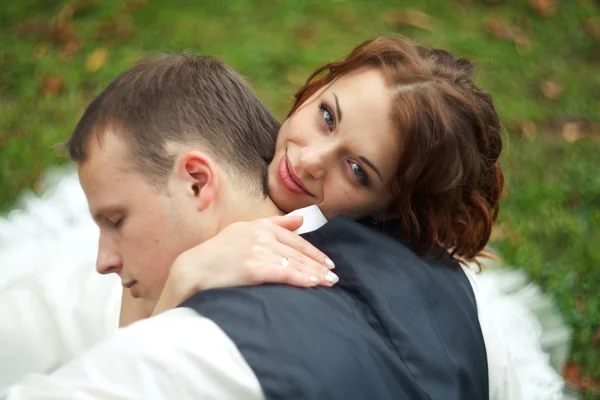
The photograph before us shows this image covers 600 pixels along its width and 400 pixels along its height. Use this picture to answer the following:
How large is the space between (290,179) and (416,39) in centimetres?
322

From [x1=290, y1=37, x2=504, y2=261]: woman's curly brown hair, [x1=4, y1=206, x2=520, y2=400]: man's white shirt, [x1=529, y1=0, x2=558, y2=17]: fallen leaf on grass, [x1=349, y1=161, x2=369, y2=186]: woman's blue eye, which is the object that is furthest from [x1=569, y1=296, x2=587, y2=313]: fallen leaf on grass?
[x1=529, y1=0, x2=558, y2=17]: fallen leaf on grass

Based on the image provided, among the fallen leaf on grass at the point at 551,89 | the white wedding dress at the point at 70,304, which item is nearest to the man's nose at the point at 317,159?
the white wedding dress at the point at 70,304

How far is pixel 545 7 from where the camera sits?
22.9 feet

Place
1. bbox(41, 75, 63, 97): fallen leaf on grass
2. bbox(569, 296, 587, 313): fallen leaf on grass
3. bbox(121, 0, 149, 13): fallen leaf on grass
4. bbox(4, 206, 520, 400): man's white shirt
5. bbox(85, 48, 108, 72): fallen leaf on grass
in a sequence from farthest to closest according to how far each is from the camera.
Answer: bbox(121, 0, 149, 13): fallen leaf on grass < bbox(85, 48, 108, 72): fallen leaf on grass < bbox(41, 75, 63, 97): fallen leaf on grass < bbox(569, 296, 587, 313): fallen leaf on grass < bbox(4, 206, 520, 400): man's white shirt

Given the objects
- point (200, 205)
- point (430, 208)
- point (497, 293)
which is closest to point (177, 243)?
point (200, 205)

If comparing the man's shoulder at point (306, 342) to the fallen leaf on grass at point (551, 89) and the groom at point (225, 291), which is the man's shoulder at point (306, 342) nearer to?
the groom at point (225, 291)

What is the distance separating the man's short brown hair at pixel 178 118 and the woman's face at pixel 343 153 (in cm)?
13

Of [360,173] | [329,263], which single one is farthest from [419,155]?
[329,263]

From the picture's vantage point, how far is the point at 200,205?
2.40 meters

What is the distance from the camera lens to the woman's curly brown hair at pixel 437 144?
246 cm

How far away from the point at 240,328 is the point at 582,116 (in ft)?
14.6

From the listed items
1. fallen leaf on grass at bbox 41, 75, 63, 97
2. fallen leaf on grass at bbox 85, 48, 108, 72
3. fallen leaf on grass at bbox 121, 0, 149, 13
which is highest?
fallen leaf on grass at bbox 121, 0, 149, 13

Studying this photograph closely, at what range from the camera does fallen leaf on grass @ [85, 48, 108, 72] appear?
19.6ft

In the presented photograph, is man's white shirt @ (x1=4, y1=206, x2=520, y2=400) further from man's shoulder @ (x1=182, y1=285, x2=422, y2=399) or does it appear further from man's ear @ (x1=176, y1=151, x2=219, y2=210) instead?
man's ear @ (x1=176, y1=151, x2=219, y2=210)
